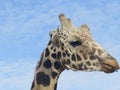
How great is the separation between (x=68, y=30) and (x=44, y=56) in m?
1.09

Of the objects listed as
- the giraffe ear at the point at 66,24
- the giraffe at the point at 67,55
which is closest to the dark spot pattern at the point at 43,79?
the giraffe at the point at 67,55

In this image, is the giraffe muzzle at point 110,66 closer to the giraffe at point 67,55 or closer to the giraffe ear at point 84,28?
the giraffe at point 67,55

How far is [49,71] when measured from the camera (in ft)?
66.8

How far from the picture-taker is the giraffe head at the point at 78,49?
19.8m

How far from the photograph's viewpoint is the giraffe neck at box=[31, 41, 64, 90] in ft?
66.4

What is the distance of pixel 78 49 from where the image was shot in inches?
790

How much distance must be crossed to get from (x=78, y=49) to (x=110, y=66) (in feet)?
4.22

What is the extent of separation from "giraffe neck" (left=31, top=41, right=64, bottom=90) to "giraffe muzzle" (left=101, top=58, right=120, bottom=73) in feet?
4.90

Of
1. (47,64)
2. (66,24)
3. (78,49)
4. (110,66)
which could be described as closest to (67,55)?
(78,49)

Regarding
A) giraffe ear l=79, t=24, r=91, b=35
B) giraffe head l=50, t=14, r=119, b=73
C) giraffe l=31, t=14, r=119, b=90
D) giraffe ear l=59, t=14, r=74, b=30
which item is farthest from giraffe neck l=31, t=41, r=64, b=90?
giraffe ear l=79, t=24, r=91, b=35

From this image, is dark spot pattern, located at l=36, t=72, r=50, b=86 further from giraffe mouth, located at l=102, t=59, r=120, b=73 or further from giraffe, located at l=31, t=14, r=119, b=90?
giraffe mouth, located at l=102, t=59, r=120, b=73

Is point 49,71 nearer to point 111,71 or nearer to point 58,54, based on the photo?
point 58,54

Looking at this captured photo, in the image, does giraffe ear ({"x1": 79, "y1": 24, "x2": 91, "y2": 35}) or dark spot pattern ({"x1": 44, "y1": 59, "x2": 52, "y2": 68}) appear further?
giraffe ear ({"x1": 79, "y1": 24, "x2": 91, "y2": 35})

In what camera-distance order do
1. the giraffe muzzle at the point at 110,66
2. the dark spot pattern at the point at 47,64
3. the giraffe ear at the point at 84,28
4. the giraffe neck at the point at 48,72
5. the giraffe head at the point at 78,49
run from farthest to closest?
1. the giraffe ear at the point at 84,28
2. the dark spot pattern at the point at 47,64
3. the giraffe neck at the point at 48,72
4. the giraffe head at the point at 78,49
5. the giraffe muzzle at the point at 110,66
